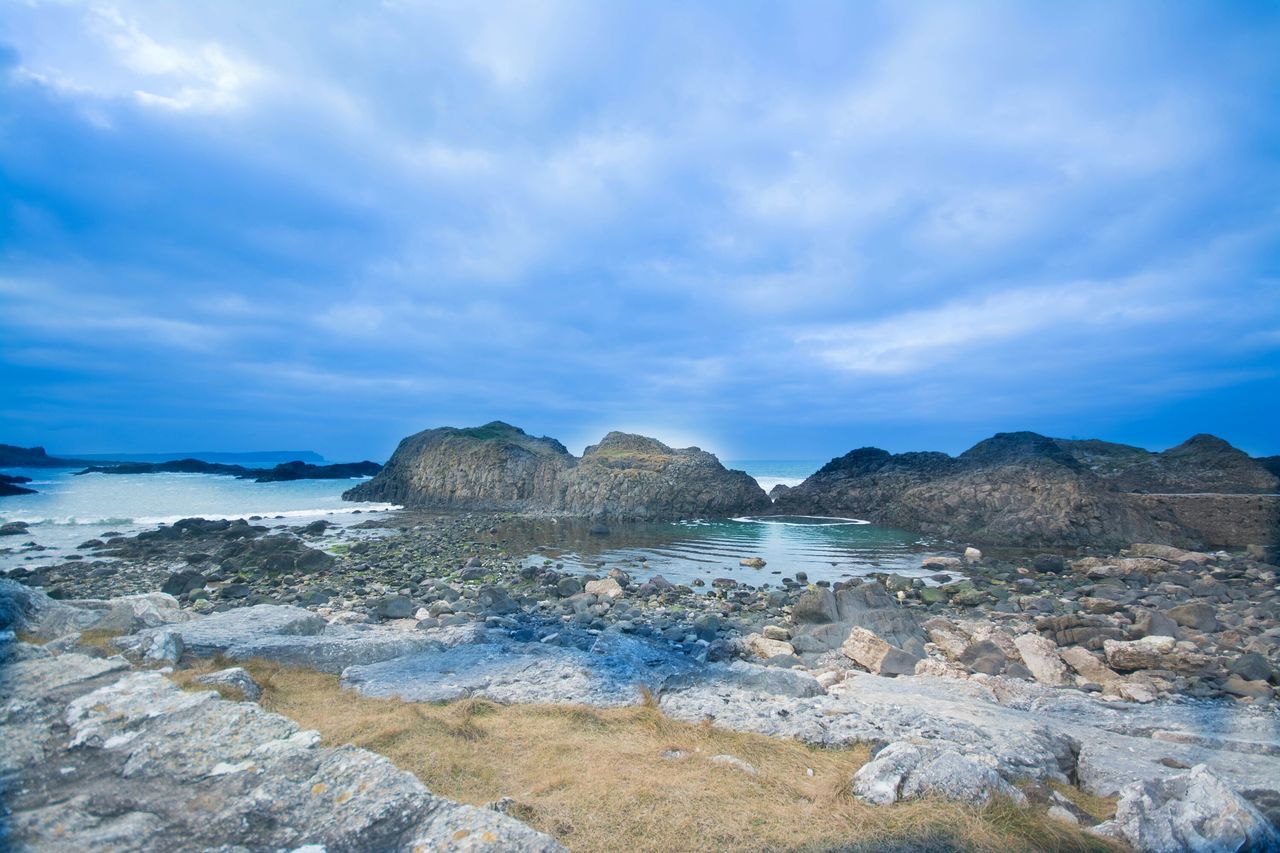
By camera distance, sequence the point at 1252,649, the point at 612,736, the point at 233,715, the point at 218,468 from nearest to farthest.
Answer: the point at 233,715, the point at 612,736, the point at 1252,649, the point at 218,468

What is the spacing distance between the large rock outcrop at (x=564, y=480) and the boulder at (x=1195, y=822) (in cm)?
4308

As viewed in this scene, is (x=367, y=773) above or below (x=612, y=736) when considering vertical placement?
above

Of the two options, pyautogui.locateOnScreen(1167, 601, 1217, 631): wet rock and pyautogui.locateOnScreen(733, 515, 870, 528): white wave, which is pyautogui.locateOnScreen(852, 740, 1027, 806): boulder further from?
pyautogui.locateOnScreen(733, 515, 870, 528): white wave

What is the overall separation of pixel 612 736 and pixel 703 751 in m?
1.06

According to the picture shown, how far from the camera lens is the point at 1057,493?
35719 mm

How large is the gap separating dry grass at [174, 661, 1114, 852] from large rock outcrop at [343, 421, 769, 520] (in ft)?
134

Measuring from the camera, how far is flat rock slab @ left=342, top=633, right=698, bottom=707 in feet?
25.6

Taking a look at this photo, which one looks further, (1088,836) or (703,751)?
(703,751)

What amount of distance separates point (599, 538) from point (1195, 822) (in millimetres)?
33077

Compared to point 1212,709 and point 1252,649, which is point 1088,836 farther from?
point 1252,649

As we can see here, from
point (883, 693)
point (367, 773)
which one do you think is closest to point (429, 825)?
point (367, 773)

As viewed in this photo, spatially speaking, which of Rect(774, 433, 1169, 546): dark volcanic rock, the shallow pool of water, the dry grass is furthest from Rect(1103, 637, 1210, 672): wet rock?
Rect(774, 433, 1169, 546): dark volcanic rock

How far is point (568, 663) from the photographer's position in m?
9.00

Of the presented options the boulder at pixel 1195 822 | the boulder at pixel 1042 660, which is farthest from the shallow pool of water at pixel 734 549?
the boulder at pixel 1195 822
